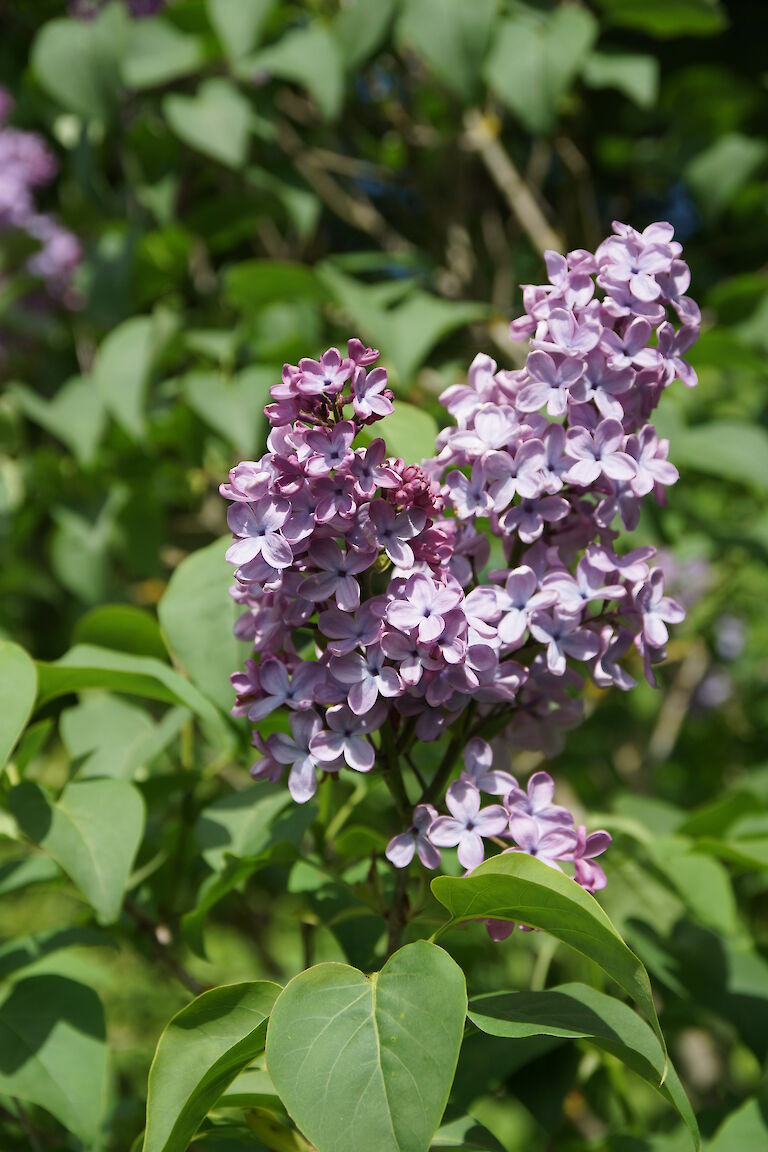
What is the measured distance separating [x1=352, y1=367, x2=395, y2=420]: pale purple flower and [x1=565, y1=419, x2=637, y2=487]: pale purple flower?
107 mm

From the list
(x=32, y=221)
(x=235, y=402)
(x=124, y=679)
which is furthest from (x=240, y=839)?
(x=32, y=221)

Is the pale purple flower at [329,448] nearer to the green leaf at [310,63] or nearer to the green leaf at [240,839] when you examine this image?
the green leaf at [240,839]

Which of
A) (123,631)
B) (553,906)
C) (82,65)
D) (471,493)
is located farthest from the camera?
(82,65)

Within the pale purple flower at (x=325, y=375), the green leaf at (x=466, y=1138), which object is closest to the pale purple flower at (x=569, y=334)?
the pale purple flower at (x=325, y=375)

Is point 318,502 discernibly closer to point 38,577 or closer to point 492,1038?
point 492,1038

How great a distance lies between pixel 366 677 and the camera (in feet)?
1.98

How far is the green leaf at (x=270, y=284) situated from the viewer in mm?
1399

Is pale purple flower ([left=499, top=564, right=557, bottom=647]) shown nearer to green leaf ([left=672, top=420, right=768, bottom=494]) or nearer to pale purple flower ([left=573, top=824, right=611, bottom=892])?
pale purple flower ([left=573, top=824, right=611, bottom=892])

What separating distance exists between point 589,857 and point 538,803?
0.14 feet

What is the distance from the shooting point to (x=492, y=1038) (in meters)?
0.82

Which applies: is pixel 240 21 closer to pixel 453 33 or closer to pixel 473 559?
pixel 453 33

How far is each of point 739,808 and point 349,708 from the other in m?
0.62

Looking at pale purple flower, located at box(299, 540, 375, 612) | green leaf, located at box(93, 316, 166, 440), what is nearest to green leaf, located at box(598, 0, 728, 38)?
green leaf, located at box(93, 316, 166, 440)

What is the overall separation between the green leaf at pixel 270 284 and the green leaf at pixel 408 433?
66 centimetres
